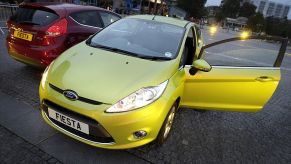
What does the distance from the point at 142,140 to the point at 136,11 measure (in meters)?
30.8

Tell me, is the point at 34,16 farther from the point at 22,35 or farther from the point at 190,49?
the point at 190,49

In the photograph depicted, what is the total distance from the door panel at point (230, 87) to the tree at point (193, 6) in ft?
258

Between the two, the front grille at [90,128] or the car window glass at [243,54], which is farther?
the car window glass at [243,54]

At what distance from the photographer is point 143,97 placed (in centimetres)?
266

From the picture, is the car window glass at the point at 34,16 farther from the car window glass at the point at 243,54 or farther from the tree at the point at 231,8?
the tree at the point at 231,8

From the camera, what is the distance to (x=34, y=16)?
4.61m

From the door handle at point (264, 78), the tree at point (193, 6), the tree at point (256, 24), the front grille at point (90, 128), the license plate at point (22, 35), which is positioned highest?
the door handle at point (264, 78)

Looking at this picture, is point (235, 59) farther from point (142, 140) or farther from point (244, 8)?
point (244, 8)

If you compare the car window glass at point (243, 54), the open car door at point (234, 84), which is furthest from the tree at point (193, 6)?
the open car door at point (234, 84)

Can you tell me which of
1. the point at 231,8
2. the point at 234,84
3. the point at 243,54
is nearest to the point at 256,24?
the point at 231,8

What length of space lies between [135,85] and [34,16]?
9.75 feet

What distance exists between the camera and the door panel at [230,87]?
349 centimetres

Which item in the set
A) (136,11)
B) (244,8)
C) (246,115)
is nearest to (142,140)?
(246,115)

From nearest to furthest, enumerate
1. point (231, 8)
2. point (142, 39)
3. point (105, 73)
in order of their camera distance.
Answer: point (105, 73), point (142, 39), point (231, 8)
